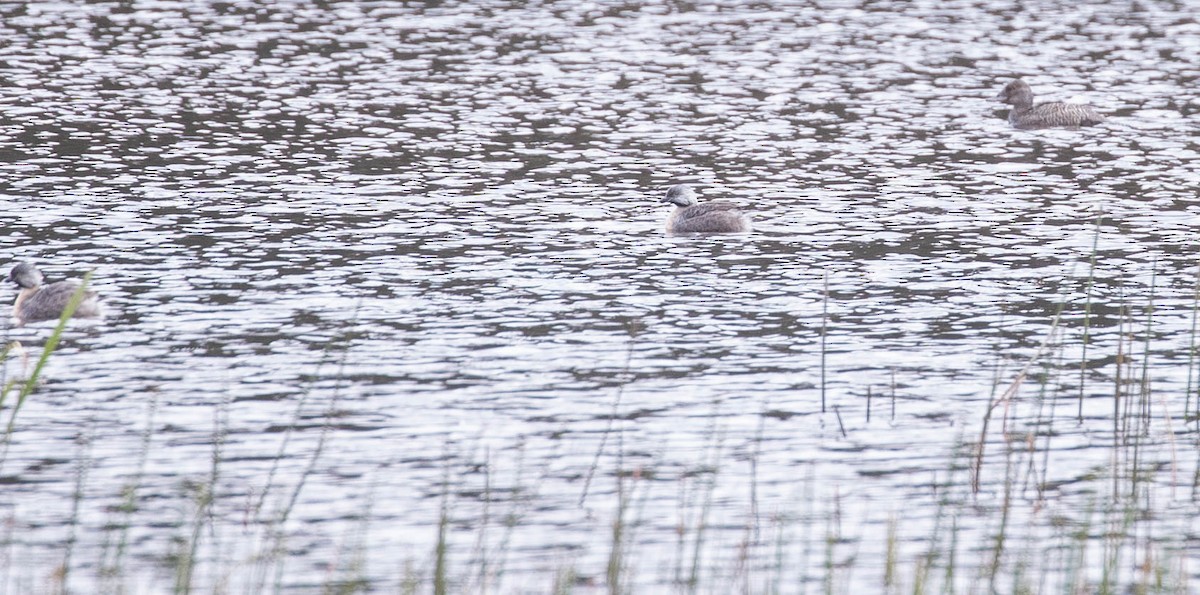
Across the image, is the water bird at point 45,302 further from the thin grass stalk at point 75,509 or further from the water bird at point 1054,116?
the water bird at point 1054,116

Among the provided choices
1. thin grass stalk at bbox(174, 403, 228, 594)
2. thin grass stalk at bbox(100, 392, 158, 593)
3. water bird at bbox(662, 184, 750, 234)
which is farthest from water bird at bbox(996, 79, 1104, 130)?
thin grass stalk at bbox(100, 392, 158, 593)

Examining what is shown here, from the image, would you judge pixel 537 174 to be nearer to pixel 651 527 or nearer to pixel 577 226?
pixel 577 226

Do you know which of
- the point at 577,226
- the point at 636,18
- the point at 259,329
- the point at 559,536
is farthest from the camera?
the point at 636,18

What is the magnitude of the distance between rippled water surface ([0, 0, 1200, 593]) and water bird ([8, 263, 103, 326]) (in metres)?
0.22

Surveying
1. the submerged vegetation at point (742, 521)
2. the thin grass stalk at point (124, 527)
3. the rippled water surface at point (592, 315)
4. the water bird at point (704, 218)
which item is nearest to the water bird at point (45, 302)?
the rippled water surface at point (592, 315)

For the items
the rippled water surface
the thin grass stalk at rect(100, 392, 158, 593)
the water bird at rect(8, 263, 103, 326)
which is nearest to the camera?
the thin grass stalk at rect(100, 392, 158, 593)

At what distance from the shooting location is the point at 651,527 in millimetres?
12258

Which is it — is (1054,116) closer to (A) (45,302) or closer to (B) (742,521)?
(A) (45,302)

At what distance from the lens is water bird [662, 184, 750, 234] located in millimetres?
21938

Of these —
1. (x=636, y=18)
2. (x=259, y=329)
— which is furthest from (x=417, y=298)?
(x=636, y=18)

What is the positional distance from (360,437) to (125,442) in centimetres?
174

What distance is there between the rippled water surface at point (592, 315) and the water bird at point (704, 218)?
0.21 metres

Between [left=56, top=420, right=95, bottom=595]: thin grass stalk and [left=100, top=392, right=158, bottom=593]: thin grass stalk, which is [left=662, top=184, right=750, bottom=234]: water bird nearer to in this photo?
[left=56, top=420, right=95, bottom=595]: thin grass stalk

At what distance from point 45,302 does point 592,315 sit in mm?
5143
